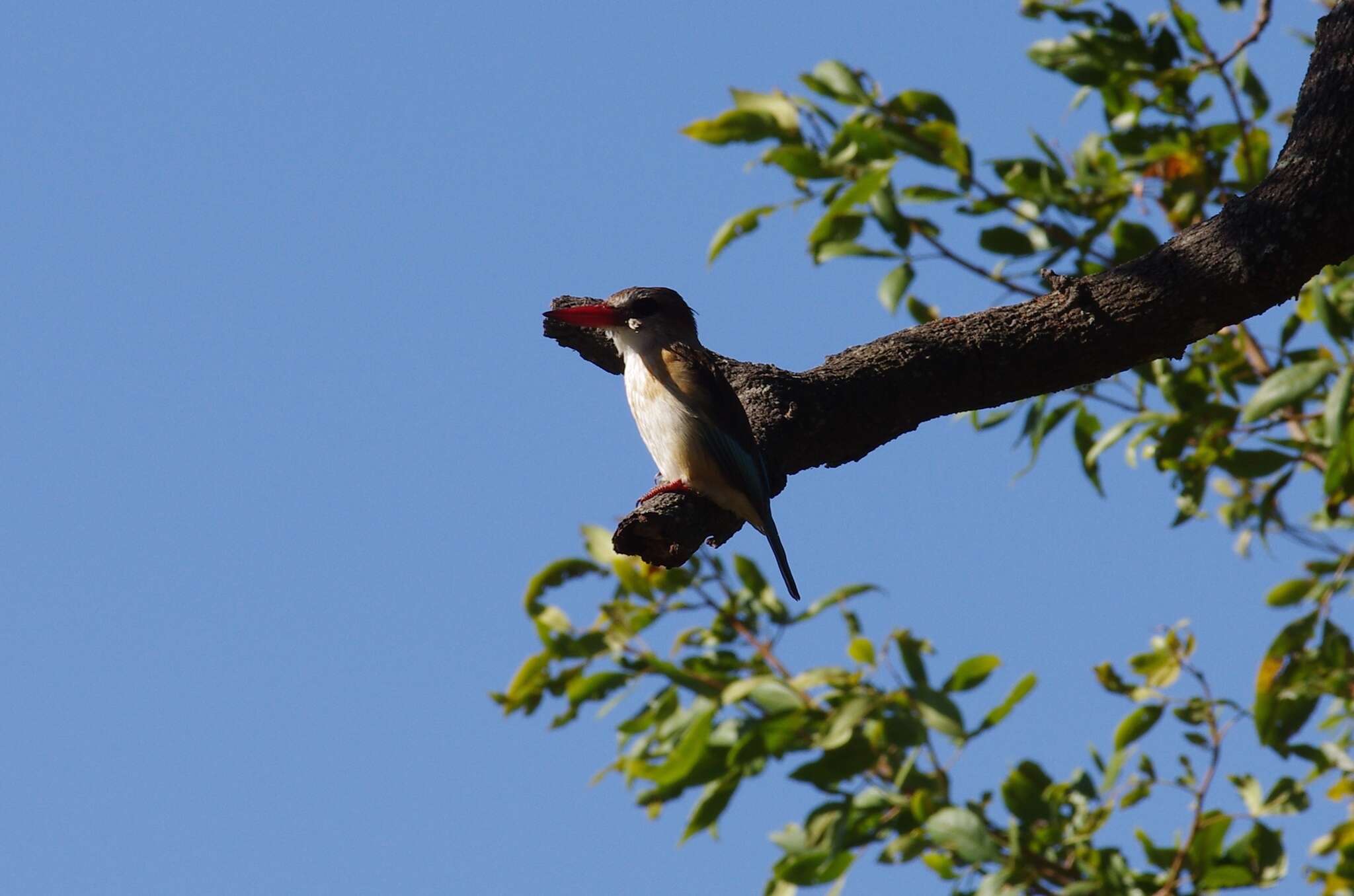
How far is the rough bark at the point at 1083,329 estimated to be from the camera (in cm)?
Result: 277

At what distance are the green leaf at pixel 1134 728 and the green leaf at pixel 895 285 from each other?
1.48 metres

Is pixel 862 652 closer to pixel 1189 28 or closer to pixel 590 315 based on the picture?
pixel 590 315

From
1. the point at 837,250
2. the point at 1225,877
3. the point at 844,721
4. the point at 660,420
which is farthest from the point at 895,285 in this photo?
the point at 1225,877

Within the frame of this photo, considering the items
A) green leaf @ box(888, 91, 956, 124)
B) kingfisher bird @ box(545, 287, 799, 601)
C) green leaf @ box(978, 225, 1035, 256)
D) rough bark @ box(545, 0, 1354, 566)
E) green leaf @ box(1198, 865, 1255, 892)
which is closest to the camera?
rough bark @ box(545, 0, 1354, 566)

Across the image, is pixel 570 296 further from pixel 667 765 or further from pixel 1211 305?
pixel 1211 305

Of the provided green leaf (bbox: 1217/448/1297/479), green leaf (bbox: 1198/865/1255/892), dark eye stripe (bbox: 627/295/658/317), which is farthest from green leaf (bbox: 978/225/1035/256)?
green leaf (bbox: 1198/865/1255/892)

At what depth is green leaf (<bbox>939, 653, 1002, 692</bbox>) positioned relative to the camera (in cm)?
405

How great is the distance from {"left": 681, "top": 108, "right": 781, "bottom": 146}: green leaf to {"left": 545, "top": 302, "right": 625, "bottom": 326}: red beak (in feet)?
2.07

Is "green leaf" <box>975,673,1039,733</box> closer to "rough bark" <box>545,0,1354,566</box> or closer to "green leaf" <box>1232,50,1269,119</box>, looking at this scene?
"rough bark" <box>545,0,1354,566</box>

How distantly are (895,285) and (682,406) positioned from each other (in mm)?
1156

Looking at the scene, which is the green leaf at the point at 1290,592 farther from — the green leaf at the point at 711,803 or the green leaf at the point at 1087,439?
the green leaf at the point at 711,803

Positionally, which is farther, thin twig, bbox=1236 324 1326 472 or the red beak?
thin twig, bbox=1236 324 1326 472

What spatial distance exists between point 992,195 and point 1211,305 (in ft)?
7.04

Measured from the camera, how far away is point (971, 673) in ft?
13.4
